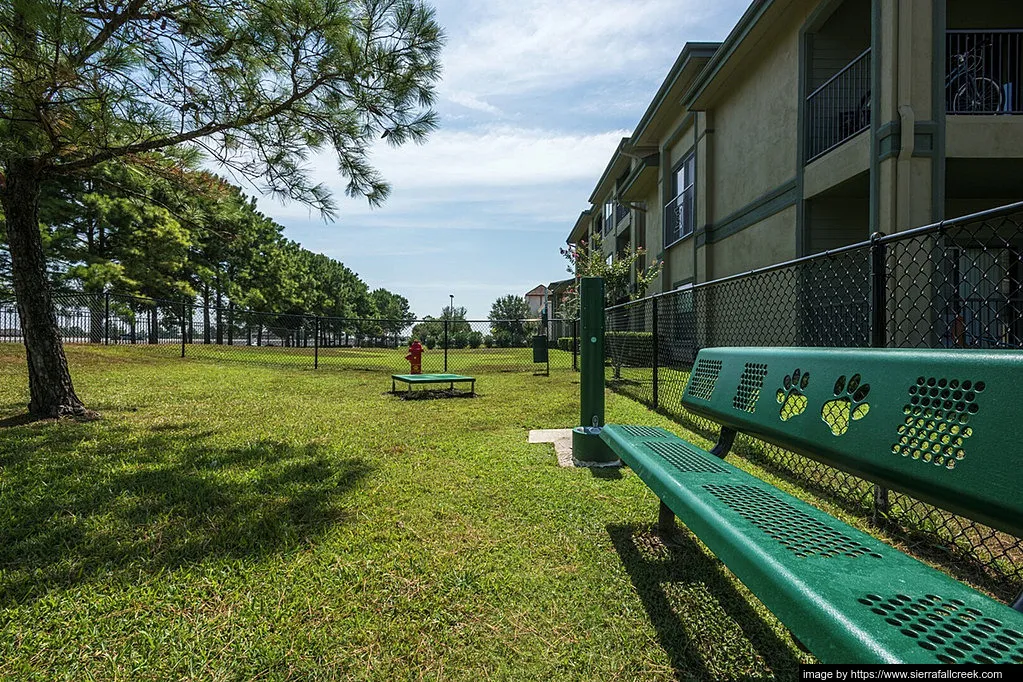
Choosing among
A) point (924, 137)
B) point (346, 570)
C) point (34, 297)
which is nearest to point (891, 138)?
point (924, 137)

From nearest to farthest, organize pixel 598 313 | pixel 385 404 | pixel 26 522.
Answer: pixel 26 522, pixel 598 313, pixel 385 404

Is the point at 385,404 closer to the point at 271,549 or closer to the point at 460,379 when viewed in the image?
the point at 460,379

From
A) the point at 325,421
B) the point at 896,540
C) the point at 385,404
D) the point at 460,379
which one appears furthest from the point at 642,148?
the point at 896,540

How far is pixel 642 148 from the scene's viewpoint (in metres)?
19.1

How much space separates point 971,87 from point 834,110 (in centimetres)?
191

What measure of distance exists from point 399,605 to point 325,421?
4629mm

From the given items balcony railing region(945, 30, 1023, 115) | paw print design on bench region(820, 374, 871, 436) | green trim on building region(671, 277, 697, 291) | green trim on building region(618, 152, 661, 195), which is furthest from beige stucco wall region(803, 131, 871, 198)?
green trim on building region(618, 152, 661, 195)

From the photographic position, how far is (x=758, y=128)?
37.3ft

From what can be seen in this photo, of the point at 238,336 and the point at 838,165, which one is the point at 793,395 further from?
the point at 238,336

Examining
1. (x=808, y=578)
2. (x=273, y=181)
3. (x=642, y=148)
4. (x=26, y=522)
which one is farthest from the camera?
(x=642, y=148)

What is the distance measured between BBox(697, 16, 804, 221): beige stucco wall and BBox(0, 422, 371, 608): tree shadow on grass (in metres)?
10.3

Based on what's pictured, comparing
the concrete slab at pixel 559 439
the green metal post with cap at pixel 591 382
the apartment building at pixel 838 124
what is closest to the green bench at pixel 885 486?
the green metal post with cap at pixel 591 382

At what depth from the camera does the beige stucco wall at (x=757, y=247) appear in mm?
10086

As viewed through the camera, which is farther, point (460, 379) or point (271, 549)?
point (460, 379)
